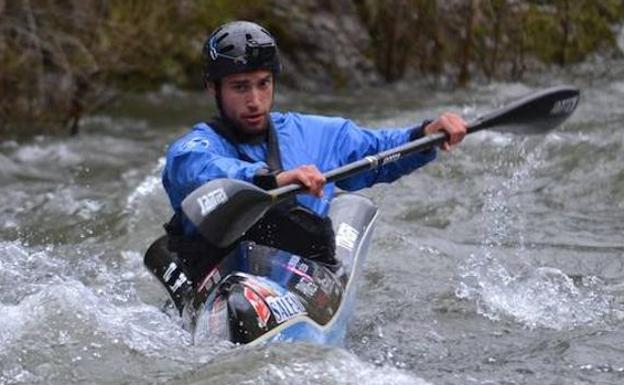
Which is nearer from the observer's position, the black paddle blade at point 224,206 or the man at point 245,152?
the black paddle blade at point 224,206

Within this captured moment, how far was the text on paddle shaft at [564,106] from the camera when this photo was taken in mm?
6141

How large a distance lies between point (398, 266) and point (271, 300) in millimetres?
2271

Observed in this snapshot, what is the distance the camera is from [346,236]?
570cm

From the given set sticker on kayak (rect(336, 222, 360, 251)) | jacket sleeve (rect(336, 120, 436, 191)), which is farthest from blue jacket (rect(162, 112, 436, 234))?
sticker on kayak (rect(336, 222, 360, 251))

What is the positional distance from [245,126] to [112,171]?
15.4 ft

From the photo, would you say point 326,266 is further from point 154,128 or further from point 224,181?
point 154,128

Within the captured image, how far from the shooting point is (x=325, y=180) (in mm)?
4945

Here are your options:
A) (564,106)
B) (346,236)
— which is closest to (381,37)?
(564,106)

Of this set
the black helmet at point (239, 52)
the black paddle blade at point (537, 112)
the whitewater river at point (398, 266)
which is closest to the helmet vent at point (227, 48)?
the black helmet at point (239, 52)

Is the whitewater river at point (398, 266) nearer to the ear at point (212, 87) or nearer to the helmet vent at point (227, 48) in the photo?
the ear at point (212, 87)

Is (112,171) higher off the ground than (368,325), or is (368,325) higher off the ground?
(368,325)

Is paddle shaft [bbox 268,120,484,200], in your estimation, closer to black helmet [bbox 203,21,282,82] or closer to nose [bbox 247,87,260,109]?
nose [bbox 247,87,260,109]

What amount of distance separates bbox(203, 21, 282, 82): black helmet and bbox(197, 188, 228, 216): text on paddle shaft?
0.66 m

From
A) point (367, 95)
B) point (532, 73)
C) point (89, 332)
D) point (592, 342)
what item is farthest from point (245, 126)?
point (532, 73)
